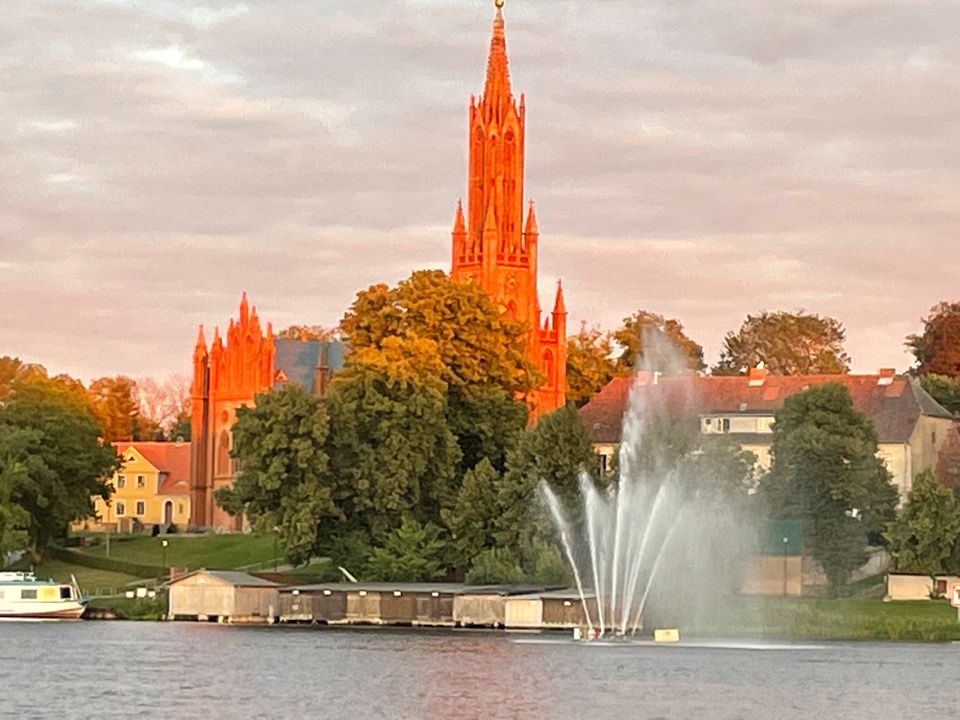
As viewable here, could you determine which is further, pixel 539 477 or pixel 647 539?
pixel 539 477

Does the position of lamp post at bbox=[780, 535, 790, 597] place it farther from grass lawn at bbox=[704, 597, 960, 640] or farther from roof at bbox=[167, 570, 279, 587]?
roof at bbox=[167, 570, 279, 587]

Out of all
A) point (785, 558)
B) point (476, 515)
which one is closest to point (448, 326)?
point (476, 515)

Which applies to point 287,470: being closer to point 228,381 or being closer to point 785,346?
point 228,381

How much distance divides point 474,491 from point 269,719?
43432 mm

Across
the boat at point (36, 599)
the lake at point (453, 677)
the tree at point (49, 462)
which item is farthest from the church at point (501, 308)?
the lake at point (453, 677)

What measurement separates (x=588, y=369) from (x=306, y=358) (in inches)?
906

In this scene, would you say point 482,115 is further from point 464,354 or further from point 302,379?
point 464,354

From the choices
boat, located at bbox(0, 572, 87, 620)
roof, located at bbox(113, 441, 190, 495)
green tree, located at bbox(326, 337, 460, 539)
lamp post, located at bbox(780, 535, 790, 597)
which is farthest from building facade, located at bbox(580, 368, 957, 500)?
roof, located at bbox(113, 441, 190, 495)

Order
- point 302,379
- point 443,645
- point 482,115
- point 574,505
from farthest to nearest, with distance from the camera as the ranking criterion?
point 482,115 → point 302,379 → point 574,505 → point 443,645

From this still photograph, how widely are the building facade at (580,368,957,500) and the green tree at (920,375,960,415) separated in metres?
6.18

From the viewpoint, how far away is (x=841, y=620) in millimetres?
95062

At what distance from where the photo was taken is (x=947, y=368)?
15462cm

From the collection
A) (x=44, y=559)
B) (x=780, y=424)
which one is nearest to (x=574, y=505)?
(x=780, y=424)

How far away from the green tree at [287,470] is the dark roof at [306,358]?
3973cm
